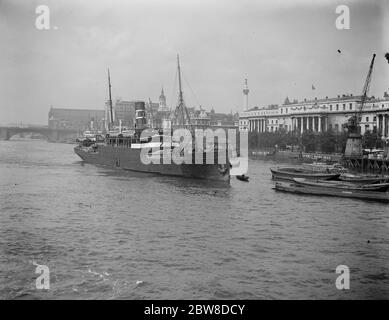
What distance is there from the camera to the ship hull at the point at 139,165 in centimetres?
4066

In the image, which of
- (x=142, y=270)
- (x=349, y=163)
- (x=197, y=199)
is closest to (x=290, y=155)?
(x=349, y=163)

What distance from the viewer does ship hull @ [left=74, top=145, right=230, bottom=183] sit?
40.7 m

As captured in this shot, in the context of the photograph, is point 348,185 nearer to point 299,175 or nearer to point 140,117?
point 299,175

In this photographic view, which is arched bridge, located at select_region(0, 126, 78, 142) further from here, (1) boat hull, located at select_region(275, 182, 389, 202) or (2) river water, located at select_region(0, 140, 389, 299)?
(1) boat hull, located at select_region(275, 182, 389, 202)

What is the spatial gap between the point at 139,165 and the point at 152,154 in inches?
88.2

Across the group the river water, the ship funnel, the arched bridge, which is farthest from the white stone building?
the arched bridge

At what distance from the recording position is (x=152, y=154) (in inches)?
1907

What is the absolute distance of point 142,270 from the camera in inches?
579

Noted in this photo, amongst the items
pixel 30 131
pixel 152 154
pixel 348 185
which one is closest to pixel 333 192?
pixel 348 185

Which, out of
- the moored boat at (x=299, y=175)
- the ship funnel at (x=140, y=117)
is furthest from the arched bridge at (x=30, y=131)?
the moored boat at (x=299, y=175)

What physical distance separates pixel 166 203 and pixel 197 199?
2.58m

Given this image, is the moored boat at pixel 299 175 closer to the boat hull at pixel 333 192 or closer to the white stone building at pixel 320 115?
the boat hull at pixel 333 192

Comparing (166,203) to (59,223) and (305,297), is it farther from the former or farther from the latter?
(305,297)
